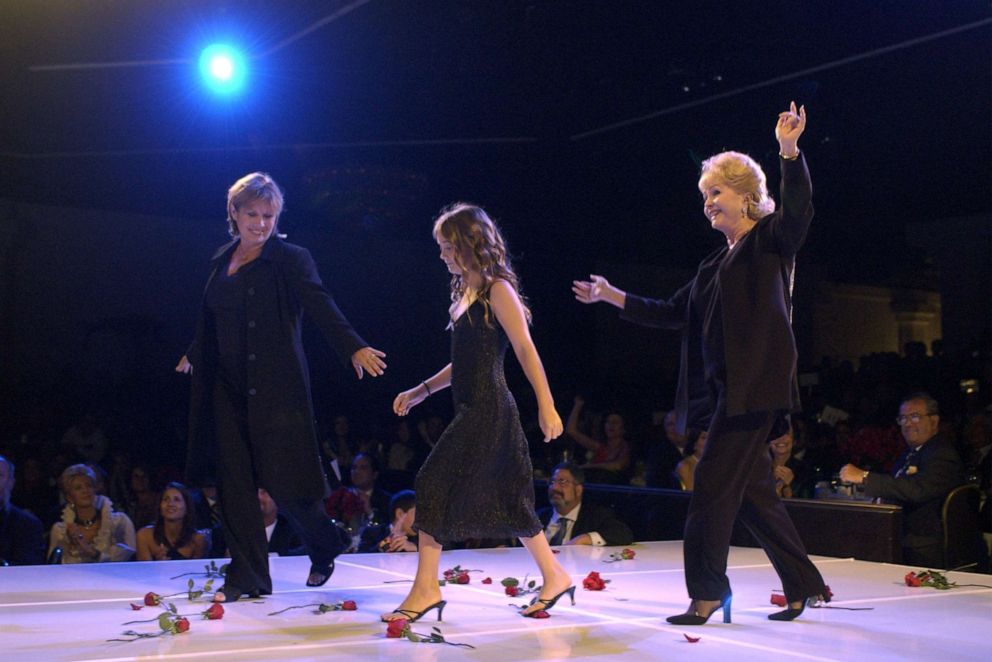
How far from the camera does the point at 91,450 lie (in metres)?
9.31

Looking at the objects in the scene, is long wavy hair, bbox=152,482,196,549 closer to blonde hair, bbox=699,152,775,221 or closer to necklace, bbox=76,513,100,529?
necklace, bbox=76,513,100,529

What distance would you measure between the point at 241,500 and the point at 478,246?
100cm

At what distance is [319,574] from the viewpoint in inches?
127

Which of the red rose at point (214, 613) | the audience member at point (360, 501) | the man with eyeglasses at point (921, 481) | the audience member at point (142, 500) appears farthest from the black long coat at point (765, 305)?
the audience member at point (142, 500)

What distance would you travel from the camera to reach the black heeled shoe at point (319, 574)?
3.23 metres

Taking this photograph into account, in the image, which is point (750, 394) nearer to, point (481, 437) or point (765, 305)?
point (765, 305)

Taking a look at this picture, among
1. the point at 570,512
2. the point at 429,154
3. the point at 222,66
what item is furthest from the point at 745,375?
the point at 429,154

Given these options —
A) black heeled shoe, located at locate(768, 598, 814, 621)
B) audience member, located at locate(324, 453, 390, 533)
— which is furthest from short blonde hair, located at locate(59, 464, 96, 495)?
black heeled shoe, located at locate(768, 598, 814, 621)

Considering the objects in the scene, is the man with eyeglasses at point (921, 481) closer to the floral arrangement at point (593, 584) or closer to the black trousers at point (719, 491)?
the floral arrangement at point (593, 584)

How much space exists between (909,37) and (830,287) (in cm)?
874

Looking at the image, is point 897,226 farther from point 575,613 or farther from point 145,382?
point 575,613

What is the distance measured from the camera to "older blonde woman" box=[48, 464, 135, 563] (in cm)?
495

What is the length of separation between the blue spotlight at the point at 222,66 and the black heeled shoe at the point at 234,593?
4817 mm

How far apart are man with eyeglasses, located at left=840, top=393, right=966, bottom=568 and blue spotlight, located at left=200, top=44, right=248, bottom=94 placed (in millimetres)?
4831
